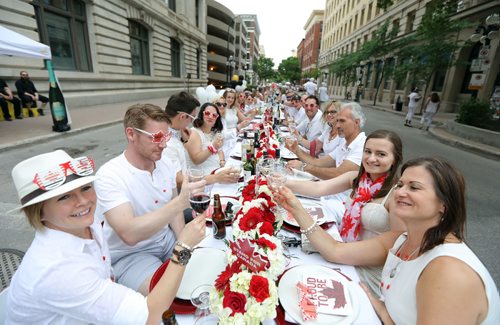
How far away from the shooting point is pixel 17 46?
772 cm

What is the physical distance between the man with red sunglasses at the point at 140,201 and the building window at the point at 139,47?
1988cm

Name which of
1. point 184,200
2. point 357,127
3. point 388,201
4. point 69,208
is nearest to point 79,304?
point 69,208

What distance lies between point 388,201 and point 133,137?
233 centimetres

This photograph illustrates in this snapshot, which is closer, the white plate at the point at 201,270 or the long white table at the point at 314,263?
A: the long white table at the point at 314,263

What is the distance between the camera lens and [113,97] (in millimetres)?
16031

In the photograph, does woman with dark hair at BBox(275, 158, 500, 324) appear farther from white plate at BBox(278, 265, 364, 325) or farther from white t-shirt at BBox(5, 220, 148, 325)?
white t-shirt at BBox(5, 220, 148, 325)

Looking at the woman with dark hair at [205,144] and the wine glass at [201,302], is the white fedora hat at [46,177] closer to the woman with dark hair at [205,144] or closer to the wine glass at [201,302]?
the wine glass at [201,302]

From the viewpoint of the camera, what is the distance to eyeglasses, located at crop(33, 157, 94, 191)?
1.19m

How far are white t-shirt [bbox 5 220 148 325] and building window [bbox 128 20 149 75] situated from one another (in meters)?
21.0

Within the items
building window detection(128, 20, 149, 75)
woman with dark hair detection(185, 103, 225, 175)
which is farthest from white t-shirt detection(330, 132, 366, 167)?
building window detection(128, 20, 149, 75)

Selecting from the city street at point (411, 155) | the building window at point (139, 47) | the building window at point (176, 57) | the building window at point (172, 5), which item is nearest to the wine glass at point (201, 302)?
the city street at point (411, 155)

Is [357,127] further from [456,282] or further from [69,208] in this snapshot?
[69,208]

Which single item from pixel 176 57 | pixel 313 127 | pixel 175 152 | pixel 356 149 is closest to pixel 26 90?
pixel 175 152

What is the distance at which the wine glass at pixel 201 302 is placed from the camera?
4.23 ft
